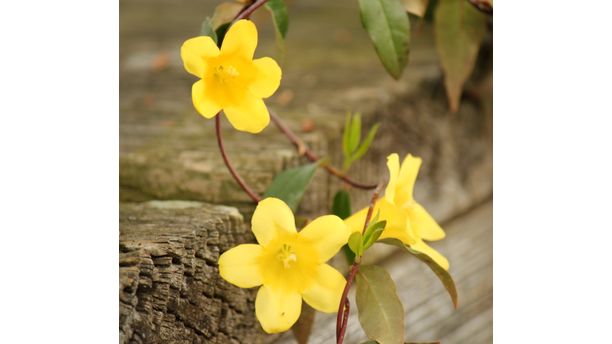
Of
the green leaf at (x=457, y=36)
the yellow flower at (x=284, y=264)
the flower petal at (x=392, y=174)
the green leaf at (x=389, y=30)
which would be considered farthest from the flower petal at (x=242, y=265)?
the green leaf at (x=457, y=36)

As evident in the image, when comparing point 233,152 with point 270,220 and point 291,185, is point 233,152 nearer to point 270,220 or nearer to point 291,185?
point 291,185

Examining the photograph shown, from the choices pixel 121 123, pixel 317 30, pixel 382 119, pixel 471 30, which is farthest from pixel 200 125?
pixel 317 30

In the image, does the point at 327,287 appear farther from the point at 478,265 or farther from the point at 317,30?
the point at 317,30

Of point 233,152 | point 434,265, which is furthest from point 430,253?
point 233,152

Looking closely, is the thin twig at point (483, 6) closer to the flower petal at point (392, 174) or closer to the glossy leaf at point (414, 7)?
the glossy leaf at point (414, 7)

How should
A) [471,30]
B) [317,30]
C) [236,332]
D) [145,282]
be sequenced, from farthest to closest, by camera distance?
[317,30], [471,30], [236,332], [145,282]

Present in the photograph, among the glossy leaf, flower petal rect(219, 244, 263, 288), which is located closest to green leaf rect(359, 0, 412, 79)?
the glossy leaf

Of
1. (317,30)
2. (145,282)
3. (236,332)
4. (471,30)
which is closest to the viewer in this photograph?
Answer: (145,282)
